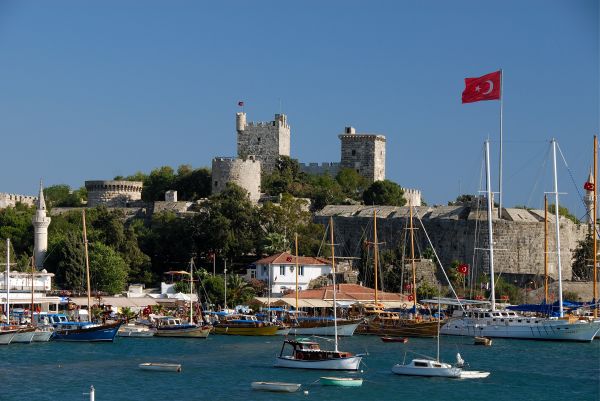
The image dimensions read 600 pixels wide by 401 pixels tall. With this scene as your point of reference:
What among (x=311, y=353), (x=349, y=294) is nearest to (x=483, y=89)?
(x=349, y=294)

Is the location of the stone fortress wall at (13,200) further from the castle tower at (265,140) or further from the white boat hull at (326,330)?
the white boat hull at (326,330)

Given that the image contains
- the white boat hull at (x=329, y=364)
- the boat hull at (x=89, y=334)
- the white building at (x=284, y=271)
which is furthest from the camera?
the white building at (x=284, y=271)

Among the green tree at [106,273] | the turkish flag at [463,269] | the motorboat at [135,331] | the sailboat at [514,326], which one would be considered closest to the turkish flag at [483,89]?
the sailboat at [514,326]

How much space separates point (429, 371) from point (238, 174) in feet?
137

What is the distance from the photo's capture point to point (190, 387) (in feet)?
141

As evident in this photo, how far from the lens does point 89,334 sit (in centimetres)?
5716

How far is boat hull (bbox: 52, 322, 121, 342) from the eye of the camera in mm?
57062

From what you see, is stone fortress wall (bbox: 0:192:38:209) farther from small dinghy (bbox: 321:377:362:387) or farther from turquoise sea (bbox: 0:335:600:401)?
small dinghy (bbox: 321:377:362:387)

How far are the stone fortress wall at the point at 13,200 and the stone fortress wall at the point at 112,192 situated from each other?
4992 mm

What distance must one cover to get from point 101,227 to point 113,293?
7.83 meters

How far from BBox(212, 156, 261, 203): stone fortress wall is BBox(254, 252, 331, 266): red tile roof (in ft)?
41.7

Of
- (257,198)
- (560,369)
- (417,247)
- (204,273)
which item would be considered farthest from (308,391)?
(257,198)

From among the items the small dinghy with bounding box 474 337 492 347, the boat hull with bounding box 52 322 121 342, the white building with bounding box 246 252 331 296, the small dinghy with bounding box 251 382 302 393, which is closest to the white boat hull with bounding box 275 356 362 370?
the small dinghy with bounding box 251 382 302 393

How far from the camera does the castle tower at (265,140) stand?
9543cm
